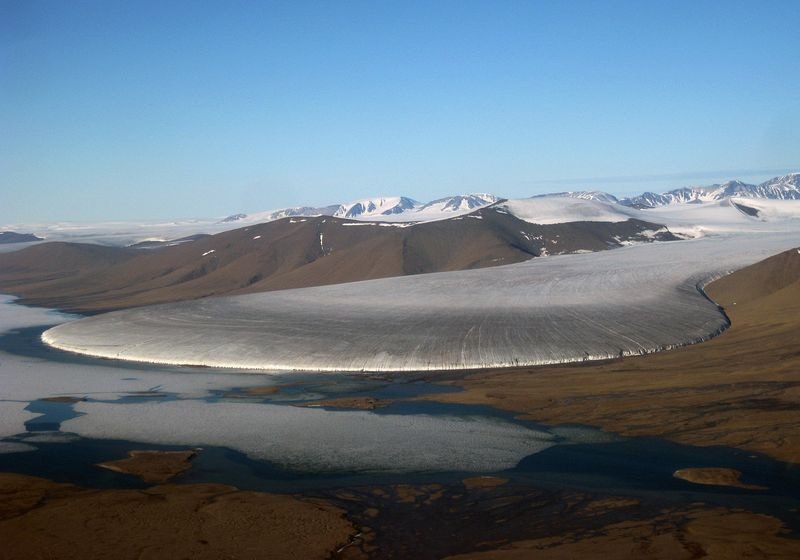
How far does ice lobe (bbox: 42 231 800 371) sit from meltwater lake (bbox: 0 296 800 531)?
6.44 metres

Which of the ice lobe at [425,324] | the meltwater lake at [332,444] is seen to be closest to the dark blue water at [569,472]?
the meltwater lake at [332,444]

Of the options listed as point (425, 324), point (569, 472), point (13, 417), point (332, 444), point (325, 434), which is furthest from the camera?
point (425, 324)

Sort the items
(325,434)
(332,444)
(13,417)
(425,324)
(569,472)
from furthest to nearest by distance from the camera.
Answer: (425,324) < (13,417) < (325,434) < (332,444) < (569,472)

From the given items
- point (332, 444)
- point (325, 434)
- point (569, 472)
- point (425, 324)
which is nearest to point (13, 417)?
point (325, 434)

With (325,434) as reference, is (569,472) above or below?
below

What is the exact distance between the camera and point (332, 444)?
30125mm

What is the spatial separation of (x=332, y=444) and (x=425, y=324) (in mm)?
28424

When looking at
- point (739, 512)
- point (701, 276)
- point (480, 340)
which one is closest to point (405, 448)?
point (739, 512)

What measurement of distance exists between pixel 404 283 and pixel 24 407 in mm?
47036

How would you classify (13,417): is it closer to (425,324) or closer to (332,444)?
(332,444)

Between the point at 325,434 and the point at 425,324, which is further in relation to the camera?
the point at 425,324

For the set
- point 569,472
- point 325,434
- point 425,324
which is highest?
point 425,324

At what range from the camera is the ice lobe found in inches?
2013

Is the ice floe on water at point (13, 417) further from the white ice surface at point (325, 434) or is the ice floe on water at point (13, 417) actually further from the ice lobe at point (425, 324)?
the ice lobe at point (425, 324)
